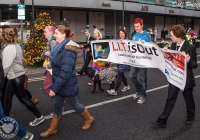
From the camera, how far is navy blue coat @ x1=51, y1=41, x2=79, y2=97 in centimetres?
377

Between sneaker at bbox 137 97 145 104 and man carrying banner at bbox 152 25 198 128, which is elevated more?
man carrying banner at bbox 152 25 198 128

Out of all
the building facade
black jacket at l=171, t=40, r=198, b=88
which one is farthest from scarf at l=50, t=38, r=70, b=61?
the building facade

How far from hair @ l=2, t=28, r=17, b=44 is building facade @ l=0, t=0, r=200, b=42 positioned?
1562cm

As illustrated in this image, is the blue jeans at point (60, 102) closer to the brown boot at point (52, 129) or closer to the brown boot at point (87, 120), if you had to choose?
the brown boot at point (52, 129)

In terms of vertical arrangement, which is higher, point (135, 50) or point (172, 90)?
point (135, 50)

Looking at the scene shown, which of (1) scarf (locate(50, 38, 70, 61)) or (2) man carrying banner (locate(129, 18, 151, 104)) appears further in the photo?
(2) man carrying banner (locate(129, 18, 151, 104))

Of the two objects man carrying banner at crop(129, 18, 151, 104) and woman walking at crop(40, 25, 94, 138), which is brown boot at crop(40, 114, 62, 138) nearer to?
woman walking at crop(40, 25, 94, 138)

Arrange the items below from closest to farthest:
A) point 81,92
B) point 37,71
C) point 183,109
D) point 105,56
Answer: point 183,109, point 105,56, point 81,92, point 37,71

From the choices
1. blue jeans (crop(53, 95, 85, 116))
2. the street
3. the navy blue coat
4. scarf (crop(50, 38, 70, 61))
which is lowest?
the street

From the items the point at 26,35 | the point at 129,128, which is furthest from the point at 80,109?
the point at 26,35

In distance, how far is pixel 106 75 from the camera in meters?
6.91

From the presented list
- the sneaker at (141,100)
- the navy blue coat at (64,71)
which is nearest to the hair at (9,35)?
the navy blue coat at (64,71)

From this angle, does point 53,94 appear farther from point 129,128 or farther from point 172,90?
point 172,90

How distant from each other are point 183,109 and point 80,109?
8.20 feet
